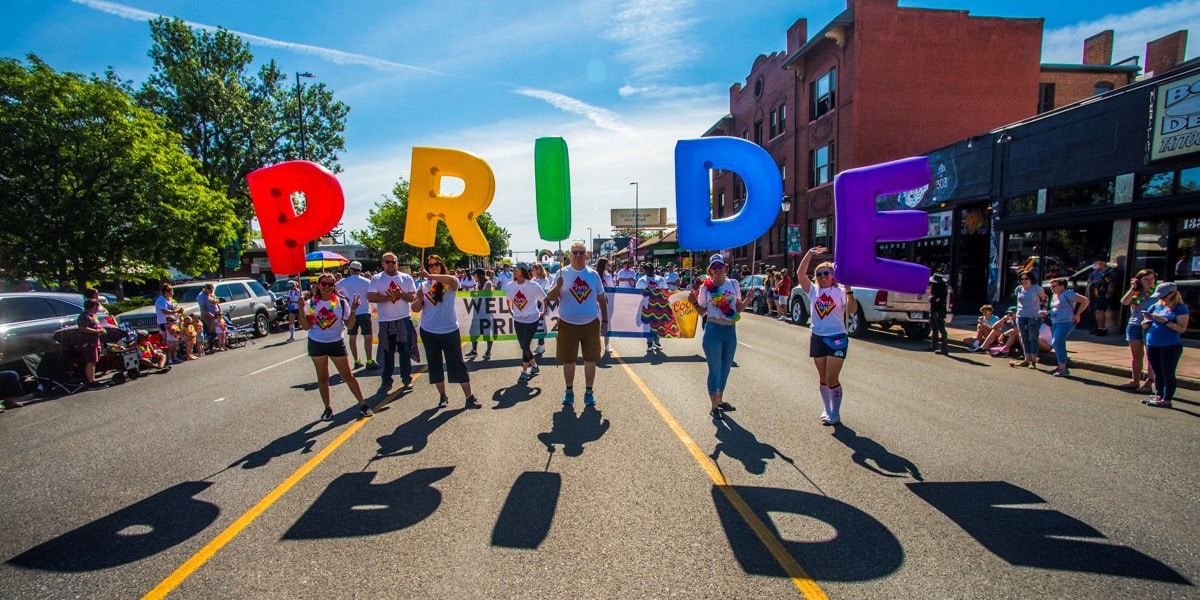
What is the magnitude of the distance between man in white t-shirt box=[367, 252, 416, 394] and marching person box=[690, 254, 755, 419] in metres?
3.66

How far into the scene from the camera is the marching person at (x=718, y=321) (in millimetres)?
5848

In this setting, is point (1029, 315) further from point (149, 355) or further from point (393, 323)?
point (149, 355)

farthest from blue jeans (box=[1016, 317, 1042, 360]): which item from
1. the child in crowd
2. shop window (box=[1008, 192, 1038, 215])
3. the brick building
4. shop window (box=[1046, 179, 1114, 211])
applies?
the child in crowd

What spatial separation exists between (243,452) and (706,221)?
17.7 feet

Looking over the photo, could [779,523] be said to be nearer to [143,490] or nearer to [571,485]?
[571,485]

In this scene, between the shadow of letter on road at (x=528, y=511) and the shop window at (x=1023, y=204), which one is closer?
the shadow of letter on road at (x=528, y=511)

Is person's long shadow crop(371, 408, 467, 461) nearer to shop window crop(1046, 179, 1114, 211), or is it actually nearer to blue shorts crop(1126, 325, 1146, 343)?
blue shorts crop(1126, 325, 1146, 343)

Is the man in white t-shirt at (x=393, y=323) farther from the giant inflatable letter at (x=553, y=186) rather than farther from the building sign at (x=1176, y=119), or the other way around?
the building sign at (x=1176, y=119)

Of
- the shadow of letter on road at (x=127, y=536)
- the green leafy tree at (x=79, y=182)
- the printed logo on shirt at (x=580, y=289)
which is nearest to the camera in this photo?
the shadow of letter on road at (x=127, y=536)

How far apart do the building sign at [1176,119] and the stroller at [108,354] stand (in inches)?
832

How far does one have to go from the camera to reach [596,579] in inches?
115

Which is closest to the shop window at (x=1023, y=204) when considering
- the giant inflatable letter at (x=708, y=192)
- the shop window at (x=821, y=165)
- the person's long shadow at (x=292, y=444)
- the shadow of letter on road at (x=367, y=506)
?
the shop window at (x=821, y=165)

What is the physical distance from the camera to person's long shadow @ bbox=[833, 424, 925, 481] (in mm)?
4387

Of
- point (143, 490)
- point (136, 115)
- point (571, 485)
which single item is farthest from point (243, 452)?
point (136, 115)
